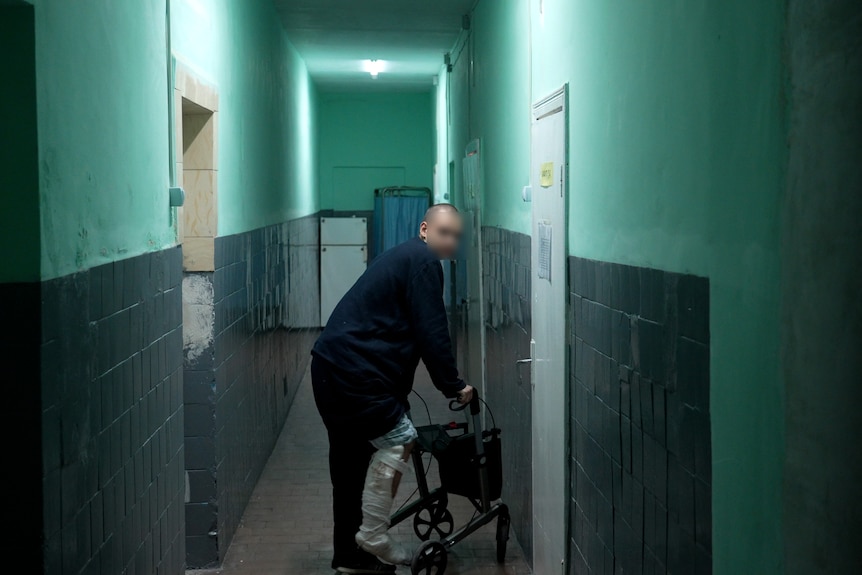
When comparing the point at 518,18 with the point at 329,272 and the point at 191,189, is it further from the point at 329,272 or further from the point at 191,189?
the point at 329,272

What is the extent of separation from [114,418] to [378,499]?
163 centimetres

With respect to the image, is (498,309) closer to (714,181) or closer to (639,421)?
(639,421)

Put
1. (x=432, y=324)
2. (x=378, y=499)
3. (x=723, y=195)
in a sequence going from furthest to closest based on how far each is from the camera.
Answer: (x=378, y=499) < (x=432, y=324) < (x=723, y=195)

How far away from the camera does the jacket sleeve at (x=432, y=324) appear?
3.97m

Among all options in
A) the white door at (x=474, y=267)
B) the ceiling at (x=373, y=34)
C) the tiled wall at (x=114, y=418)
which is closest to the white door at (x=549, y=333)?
the tiled wall at (x=114, y=418)

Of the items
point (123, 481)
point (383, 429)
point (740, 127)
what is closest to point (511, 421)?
point (383, 429)

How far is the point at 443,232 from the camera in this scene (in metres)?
4.15

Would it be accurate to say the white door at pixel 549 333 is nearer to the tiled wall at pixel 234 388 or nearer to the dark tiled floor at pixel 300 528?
the dark tiled floor at pixel 300 528

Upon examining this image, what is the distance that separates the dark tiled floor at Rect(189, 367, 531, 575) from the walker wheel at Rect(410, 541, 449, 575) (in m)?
0.19

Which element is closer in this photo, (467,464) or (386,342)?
(386,342)

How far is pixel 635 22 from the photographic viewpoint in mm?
2523

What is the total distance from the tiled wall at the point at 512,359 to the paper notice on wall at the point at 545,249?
39 centimetres

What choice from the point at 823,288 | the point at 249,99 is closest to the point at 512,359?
the point at 249,99

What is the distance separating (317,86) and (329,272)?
228 cm
